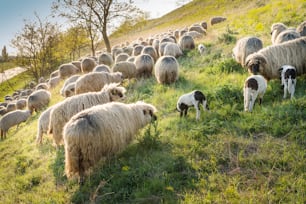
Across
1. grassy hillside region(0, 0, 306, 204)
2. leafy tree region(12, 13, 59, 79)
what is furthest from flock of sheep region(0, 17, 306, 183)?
leafy tree region(12, 13, 59, 79)

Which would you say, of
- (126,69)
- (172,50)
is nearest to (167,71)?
(126,69)

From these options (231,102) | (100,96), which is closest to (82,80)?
(100,96)

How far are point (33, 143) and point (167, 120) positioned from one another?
16.3 ft

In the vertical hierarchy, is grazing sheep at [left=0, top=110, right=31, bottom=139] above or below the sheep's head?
below

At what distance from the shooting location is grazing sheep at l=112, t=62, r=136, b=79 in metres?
13.1

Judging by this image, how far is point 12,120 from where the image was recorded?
16453 mm

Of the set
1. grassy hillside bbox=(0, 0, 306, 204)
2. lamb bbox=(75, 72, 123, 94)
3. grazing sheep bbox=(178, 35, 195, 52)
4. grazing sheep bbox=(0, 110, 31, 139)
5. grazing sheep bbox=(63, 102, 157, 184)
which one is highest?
grazing sheep bbox=(178, 35, 195, 52)

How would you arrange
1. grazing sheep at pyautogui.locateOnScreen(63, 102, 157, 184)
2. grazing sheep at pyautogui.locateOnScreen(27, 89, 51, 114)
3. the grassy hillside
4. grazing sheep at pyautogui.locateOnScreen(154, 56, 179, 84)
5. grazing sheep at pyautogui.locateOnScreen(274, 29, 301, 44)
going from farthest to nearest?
grazing sheep at pyautogui.locateOnScreen(27, 89, 51, 114), grazing sheep at pyautogui.locateOnScreen(154, 56, 179, 84), grazing sheep at pyautogui.locateOnScreen(274, 29, 301, 44), grazing sheep at pyautogui.locateOnScreen(63, 102, 157, 184), the grassy hillside

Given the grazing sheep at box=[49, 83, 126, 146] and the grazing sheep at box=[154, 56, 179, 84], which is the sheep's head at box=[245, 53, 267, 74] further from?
the grazing sheep at box=[49, 83, 126, 146]

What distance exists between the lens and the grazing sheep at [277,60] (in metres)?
7.70

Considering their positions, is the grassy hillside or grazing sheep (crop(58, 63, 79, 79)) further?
grazing sheep (crop(58, 63, 79, 79))

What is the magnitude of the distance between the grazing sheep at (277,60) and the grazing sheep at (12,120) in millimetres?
13026

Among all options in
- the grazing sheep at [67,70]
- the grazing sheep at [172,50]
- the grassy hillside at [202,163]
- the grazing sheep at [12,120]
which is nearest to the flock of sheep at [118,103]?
the grassy hillside at [202,163]

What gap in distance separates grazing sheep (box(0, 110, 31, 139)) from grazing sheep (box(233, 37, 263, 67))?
12.0 m
